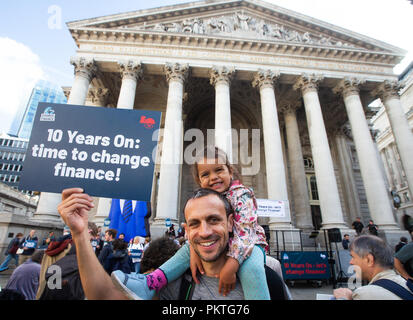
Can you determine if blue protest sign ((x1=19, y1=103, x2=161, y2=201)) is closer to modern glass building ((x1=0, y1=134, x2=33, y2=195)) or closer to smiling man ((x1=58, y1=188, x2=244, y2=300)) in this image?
smiling man ((x1=58, y1=188, x2=244, y2=300))

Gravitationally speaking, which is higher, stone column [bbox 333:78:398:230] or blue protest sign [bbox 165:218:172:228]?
stone column [bbox 333:78:398:230]

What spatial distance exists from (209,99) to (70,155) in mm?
20183

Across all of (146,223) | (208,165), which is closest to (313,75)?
(146,223)

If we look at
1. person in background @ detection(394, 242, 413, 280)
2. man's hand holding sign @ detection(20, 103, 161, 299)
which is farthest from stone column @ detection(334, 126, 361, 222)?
man's hand holding sign @ detection(20, 103, 161, 299)

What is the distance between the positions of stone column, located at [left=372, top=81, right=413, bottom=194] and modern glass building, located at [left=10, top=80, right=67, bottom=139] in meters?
105

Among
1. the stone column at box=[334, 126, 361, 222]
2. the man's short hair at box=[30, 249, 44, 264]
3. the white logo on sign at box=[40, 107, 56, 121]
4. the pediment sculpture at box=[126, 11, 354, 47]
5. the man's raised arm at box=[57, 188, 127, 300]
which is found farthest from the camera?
the stone column at box=[334, 126, 361, 222]

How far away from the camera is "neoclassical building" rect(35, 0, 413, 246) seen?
13484 mm

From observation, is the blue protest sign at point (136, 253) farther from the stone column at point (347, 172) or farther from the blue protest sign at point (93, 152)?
the stone column at point (347, 172)

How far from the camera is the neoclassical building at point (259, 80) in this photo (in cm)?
1348

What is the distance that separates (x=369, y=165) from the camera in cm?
1423

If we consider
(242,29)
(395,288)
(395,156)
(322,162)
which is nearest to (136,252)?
(395,288)

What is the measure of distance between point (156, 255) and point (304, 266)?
818 centimetres

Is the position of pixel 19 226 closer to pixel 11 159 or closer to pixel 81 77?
pixel 81 77

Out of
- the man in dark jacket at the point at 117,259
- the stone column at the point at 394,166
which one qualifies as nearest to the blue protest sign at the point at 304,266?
the man in dark jacket at the point at 117,259
